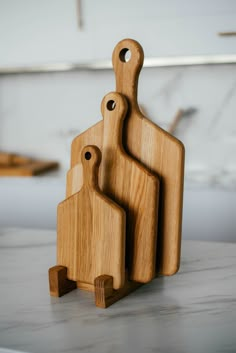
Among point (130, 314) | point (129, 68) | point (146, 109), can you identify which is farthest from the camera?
point (146, 109)

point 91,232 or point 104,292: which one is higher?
point 91,232

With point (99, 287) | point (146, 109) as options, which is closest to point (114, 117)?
point (99, 287)

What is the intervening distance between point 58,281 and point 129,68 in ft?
1.37

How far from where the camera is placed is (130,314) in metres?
0.81

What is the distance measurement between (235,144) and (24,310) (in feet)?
5.80

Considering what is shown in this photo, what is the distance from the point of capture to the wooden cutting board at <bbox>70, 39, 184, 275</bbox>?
86cm

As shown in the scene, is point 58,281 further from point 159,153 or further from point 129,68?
point 129,68

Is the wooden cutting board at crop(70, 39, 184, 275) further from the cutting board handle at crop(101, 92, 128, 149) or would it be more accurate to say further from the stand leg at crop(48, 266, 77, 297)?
the stand leg at crop(48, 266, 77, 297)

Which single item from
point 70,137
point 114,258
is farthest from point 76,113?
point 114,258

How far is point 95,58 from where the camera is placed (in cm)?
218

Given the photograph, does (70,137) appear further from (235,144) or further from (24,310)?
(24,310)

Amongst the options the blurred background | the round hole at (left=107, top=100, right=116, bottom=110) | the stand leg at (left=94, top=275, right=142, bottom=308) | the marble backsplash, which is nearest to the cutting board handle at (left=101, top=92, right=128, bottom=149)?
the round hole at (left=107, top=100, right=116, bottom=110)

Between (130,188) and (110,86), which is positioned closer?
(130,188)

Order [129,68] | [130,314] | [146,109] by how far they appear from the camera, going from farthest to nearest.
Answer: [146,109] → [129,68] → [130,314]
